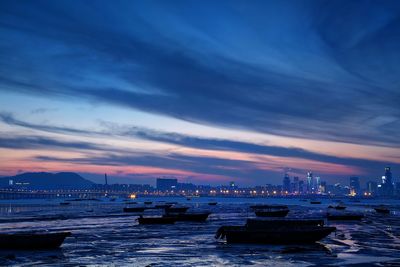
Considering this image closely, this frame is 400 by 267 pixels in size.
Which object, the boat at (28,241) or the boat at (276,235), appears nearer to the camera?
the boat at (28,241)

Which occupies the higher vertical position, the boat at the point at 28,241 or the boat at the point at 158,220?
the boat at the point at 28,241

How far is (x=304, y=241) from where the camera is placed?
38.6 meters

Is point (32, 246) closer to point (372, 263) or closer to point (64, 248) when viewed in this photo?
point (64, 248)

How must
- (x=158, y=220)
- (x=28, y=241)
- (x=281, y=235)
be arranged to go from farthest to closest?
(x=158, y=220), (x=281, y=235), (x=28, y=241)

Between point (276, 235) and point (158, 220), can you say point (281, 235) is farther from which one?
point (158, 220)

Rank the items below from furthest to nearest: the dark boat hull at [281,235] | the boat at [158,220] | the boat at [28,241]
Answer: the boat at [158,220]
the dark boat hull at [281,235]
the boat at [28,241]

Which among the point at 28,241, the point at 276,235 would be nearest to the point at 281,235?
the point at 276,235

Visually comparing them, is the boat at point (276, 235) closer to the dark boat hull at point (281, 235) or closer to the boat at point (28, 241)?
the dark boat hull at point (281, 235)

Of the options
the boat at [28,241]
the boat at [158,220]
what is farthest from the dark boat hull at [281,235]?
the boat at [158,220]

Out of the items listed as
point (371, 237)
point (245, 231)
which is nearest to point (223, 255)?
point (245, 231)

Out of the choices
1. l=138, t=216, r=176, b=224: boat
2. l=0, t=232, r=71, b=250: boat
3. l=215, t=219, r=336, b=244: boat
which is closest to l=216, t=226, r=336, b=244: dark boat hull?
l=215, t=219, r=336, b=244: boat

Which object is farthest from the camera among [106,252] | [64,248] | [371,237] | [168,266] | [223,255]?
[371,237]

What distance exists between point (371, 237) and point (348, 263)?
61.3 feet

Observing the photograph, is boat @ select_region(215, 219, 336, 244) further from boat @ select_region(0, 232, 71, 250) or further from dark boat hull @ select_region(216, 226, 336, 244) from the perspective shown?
boat @ select_region(0, 232, 71, 250)
